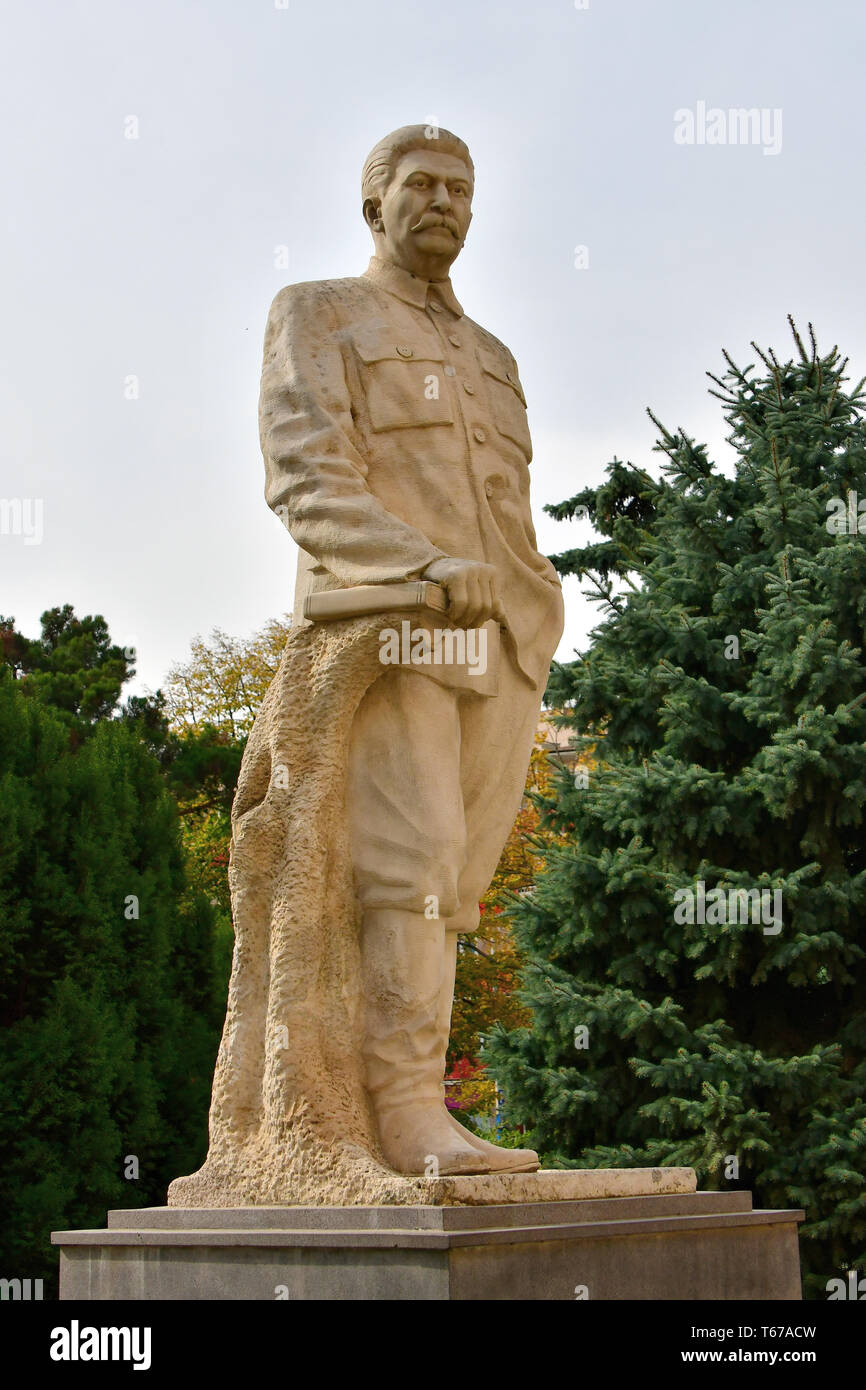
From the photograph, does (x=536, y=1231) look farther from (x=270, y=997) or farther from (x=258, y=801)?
(x=258, y=801)

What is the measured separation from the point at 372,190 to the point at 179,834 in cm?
935

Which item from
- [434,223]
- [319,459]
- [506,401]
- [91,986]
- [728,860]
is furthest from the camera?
[91,986]

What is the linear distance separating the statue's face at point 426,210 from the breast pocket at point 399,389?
34 centimetres

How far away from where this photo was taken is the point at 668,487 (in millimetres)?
12570

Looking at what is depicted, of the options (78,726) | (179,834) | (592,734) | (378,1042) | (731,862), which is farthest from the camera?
(78,726)

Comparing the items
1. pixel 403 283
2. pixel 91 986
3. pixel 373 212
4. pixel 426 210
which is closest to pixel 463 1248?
pixel 403 283

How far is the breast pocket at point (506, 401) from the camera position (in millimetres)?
5512

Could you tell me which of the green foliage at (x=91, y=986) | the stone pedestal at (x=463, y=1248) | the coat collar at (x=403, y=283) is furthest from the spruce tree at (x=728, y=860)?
the coat collar at (x=403, y=283)

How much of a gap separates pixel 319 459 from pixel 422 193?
3.35 feet

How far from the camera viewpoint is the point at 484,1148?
4.79m

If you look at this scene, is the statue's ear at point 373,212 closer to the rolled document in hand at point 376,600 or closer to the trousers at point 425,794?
the rolled document in hand at point 376,600

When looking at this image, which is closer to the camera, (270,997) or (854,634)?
(270,997)

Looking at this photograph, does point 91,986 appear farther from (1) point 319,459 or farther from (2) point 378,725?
(1) point 319,459
